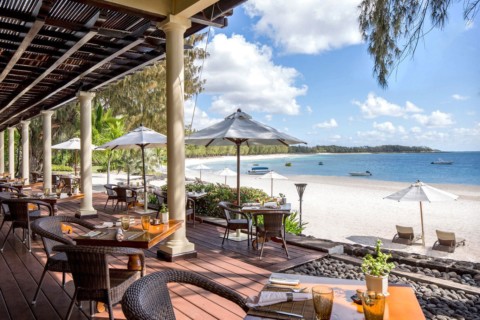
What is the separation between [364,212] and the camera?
1491cm

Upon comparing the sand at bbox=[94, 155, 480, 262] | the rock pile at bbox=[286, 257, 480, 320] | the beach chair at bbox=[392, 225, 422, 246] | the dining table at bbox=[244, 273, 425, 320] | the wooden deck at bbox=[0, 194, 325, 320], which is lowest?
the sand at bbox=[94, 155, 480, 262]

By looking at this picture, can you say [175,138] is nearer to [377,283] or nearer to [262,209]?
[262,209]

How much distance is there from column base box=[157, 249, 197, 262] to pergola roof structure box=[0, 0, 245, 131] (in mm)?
2962

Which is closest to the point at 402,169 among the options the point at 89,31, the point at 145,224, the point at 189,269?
the point at 189,269

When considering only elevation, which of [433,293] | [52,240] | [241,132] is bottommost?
[433,293]

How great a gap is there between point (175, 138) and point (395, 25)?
2.98m

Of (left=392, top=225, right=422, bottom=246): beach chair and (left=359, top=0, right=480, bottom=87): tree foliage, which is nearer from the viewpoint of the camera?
(left=359, top=0, right=480, bottom=87): tree foliage

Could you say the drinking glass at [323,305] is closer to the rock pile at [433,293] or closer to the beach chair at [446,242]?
the rock pile at [433,293]

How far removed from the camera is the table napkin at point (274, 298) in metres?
1.78

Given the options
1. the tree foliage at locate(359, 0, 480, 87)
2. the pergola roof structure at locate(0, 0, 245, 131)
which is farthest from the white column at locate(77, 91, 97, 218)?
the tree foliage at locate(359, 0, 480, 87)

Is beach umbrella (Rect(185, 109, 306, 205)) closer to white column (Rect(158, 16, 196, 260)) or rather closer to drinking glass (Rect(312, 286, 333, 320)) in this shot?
white column (Rect(158, 16, 196, 260))

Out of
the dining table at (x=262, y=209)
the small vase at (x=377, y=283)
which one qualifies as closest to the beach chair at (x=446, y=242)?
the dining table at (x=262, y=209)

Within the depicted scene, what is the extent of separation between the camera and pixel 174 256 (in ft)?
15.7

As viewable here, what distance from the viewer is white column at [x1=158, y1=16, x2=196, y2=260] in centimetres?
477
